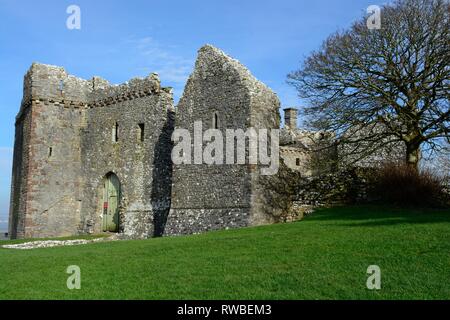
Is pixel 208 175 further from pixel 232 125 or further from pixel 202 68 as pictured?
pixel 202 68

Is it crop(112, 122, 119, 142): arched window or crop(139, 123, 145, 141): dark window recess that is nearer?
crop(139, 123, 145, 141): dark window recess

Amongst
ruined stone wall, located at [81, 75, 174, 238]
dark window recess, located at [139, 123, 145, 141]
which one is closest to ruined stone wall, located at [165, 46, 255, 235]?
ruined stone wall, located at [81, 75, 174, 238]

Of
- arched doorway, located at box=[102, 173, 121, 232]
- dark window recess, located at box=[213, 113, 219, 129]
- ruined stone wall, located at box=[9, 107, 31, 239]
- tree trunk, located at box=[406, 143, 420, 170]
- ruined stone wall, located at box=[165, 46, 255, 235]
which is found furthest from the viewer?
ruined stone wall, located at box=[9, 107, 31, 239]

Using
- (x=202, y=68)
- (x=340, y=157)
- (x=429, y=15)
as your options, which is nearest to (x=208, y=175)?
(x=202, y=68)

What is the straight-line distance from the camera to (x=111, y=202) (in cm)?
2512

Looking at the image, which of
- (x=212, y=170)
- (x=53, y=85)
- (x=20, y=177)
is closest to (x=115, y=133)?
(x=53, y=85)

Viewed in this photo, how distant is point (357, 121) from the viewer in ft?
65.4

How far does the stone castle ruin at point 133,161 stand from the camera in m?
18.6

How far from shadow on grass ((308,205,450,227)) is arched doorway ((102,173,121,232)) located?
10631mm

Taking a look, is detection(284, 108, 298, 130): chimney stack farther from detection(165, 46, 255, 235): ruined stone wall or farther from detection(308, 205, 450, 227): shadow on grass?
detection(308, 205, 450, 227): shadow on grass

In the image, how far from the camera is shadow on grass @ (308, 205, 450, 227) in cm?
1376

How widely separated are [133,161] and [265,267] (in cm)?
1534

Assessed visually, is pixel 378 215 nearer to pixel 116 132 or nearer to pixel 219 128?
pixel 219 128
